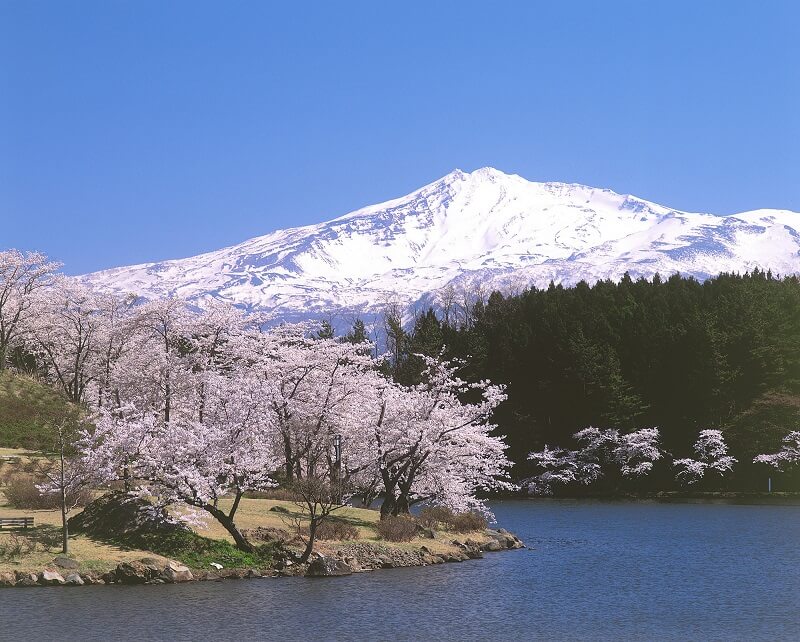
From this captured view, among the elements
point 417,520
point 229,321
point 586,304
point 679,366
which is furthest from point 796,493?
point 229,321

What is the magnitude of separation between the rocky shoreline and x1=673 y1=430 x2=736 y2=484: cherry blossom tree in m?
45.8

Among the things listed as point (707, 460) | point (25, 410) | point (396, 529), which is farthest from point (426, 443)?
point (707, 460)

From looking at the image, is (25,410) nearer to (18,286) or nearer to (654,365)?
(18,286)

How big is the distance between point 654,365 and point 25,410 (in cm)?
5871

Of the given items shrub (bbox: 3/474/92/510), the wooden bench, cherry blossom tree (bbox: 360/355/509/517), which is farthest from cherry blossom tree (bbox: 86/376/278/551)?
cherry blossom tree (bbox: 360/355/509/517)

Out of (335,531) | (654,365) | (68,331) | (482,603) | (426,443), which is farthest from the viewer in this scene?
(654,365)

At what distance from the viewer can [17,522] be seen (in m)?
41.7

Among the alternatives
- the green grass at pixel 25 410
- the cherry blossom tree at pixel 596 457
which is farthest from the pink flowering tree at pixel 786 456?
the green grass at pixel 25 410

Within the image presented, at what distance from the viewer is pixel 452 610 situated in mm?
34781

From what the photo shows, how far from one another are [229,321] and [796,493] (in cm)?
5231

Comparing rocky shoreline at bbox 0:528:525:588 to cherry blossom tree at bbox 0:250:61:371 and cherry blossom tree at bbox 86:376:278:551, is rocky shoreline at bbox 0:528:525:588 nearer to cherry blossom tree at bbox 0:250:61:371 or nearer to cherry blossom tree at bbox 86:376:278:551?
cherry blossom tree at bbox 86:376:278:551

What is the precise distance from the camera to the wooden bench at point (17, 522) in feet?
135

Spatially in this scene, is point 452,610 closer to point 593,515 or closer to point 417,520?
point 417,520

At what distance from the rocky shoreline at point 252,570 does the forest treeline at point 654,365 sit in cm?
4848
